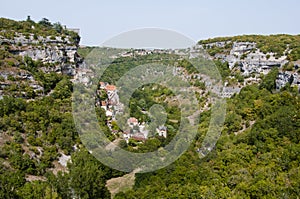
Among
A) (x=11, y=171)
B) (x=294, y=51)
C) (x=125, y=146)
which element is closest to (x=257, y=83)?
(x=294, y=51)

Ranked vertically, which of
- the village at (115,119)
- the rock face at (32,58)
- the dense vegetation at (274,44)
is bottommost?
the village at (115,119)

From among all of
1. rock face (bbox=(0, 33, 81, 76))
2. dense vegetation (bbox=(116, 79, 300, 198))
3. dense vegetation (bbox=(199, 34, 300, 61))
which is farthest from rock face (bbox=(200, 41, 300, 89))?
rock face (bbox=(0, 33, 81, 76))

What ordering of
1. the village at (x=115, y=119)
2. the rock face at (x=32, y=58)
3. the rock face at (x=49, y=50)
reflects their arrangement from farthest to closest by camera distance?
the rock face at (x=49, y=50) → the village at (x=115, y=119) → the rock face at (x=32, y=58)

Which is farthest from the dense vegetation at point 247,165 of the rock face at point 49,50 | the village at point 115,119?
the rock face at point 49,50

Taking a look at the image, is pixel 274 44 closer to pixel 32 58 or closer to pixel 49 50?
pixel 49 50

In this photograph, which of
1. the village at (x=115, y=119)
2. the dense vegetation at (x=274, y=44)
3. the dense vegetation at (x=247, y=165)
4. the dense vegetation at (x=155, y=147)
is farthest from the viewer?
the dense vegetation at (x=274, y=44)

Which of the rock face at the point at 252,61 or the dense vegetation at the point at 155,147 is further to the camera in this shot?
the rock face at the point at 252,61

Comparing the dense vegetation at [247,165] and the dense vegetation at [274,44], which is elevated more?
the dense vegetation at [274,44]

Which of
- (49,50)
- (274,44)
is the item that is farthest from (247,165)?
(49,50)

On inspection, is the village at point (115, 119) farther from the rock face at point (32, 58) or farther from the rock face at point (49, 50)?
the rock face at point (49, 50)

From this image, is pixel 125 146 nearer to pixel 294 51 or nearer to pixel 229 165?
pixel 229 165
